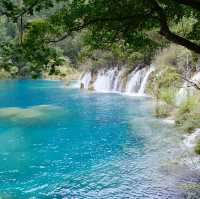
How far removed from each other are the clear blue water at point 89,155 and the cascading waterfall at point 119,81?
1221 centimetres

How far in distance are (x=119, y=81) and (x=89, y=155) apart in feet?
109

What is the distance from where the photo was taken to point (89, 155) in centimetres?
2005

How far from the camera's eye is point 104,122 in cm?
2920

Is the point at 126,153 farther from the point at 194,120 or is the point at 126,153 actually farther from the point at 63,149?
the point at 194,120

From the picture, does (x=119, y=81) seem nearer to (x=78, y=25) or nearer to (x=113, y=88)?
(x=113, y=88)

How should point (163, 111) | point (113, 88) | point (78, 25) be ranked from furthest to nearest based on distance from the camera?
point (113, 88) < point (163, 111) < point (78, 25)

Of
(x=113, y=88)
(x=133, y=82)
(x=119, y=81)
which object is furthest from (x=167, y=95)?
(x=113, y=88)

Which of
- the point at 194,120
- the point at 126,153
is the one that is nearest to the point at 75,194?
the point at 126,153

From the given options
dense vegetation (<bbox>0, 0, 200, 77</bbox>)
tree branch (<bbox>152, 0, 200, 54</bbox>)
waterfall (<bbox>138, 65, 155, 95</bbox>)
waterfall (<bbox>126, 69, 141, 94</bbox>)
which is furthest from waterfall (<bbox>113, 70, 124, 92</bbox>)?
tree branch (<bbox>152, 0, 200, 54</bbox>)

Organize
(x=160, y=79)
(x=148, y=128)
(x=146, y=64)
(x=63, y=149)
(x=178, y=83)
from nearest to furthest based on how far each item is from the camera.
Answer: (x=63, y=149) → (x=148, y=128) → (x=160, y=79) → (x=178, y=83) → (x=146, y=64)

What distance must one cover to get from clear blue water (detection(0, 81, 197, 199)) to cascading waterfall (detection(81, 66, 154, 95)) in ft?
40.1

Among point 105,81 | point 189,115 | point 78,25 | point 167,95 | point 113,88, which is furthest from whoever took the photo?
point 105,81

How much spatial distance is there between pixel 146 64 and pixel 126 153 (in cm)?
3124

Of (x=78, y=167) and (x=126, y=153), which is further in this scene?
(x=126, y=153)
